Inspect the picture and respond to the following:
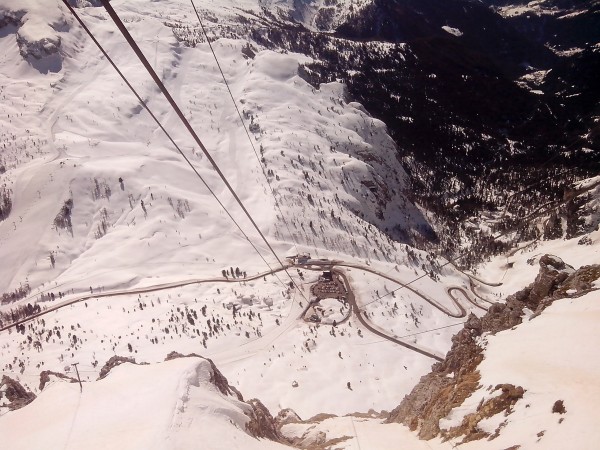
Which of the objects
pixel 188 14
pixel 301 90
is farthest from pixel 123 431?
pixel 188 14

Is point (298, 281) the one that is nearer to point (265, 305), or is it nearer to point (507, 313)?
point (265, 305)

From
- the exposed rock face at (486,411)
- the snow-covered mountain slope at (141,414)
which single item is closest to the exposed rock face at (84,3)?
the snow-covered mountain slope at (141,414)

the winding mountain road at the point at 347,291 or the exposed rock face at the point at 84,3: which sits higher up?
the exposed rock face at the point at 84,3

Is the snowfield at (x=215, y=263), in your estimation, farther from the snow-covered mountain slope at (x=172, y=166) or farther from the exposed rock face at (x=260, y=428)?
the exposed rock face at (x=260, y=428)

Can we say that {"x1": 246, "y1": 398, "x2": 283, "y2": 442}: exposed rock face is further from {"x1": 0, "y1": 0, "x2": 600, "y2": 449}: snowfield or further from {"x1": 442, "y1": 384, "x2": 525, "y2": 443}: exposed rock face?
{"x1": 442, "y1": 384, "x2": 525, "y2": 443}: exposed rock face

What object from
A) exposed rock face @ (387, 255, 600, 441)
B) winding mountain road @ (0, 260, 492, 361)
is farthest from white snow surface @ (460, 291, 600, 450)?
winding mountain road @ (0, 260, 492, 361)

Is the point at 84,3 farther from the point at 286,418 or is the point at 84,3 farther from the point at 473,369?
the point at 473,369
